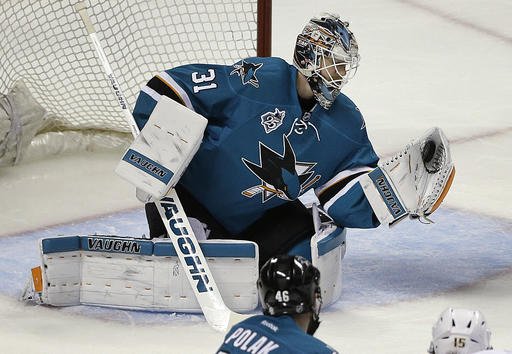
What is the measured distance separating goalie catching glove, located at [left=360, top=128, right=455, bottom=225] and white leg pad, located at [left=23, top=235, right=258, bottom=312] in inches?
14.5

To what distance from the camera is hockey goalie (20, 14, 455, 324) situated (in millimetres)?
3826

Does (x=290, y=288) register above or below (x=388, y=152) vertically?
above

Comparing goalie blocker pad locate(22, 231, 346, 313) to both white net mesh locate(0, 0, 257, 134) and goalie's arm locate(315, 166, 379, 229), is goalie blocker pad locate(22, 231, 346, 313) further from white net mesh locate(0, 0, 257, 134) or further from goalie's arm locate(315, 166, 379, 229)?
white net mesh locate(0, 0, 257, 134)

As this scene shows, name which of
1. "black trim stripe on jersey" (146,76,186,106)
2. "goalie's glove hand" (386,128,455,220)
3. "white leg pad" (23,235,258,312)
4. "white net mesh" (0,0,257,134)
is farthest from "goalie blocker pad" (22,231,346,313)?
"white net mesh" (0,0,257,134)

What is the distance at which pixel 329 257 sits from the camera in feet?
12.8

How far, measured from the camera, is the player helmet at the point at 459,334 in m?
2.61

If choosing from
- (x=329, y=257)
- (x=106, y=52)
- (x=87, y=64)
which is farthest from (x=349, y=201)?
(x=87, y=64)

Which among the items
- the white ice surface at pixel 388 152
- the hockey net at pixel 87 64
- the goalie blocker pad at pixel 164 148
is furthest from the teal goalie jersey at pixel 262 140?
the hockey net at pixel 87 64

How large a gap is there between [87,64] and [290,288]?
3.16 meters

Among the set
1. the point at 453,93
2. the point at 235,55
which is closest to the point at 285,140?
the point at 235,55

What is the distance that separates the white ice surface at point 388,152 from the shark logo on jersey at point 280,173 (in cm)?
32

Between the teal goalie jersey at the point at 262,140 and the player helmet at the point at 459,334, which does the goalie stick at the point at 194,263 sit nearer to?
the teal goalie jersey at the point at 262,140

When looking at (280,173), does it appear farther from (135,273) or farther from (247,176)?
(135,273)

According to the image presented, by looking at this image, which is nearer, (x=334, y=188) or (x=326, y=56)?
(x=326, y=56)
